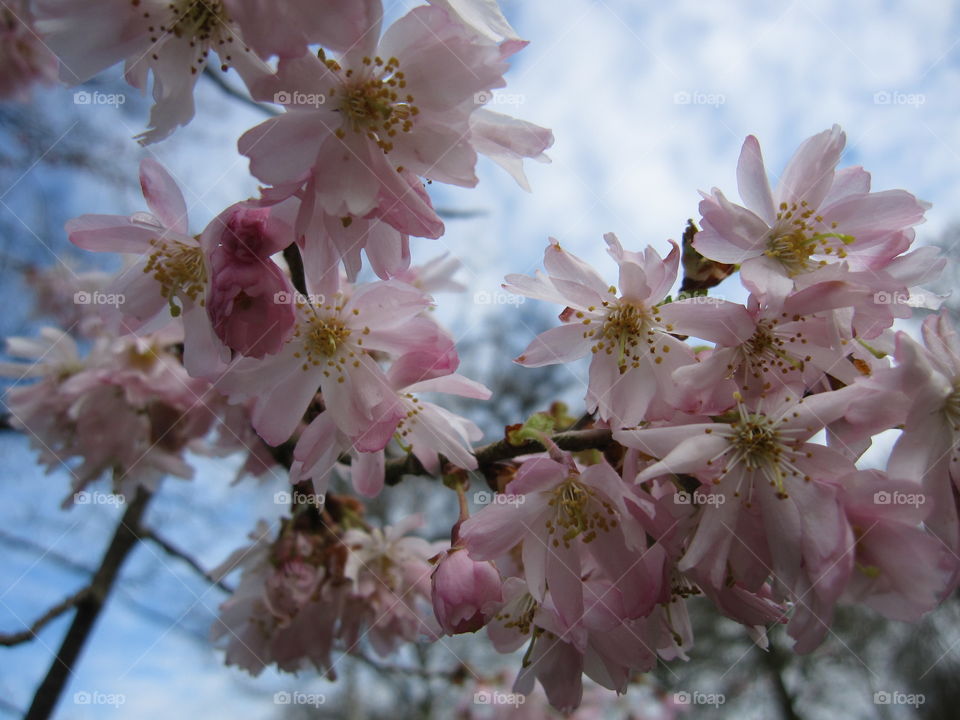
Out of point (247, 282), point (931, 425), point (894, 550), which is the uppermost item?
point (247, 282)

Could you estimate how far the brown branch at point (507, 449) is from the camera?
113cm

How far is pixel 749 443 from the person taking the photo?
98cm

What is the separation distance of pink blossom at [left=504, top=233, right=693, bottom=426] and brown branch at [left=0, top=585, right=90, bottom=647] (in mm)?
1752

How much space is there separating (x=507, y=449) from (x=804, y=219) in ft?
2.33

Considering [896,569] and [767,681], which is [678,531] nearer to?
[896,569]


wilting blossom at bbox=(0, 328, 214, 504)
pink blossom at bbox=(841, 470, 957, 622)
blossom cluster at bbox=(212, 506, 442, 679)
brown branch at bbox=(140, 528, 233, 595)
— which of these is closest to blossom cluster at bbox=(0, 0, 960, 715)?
pink blossom at bbox=(841, 470, 957, 622)

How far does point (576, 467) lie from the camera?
107cm

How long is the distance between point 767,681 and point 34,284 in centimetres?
936

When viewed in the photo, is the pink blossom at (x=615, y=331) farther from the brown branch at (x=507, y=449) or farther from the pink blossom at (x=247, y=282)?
the pink blossom at (x=247, y=282)

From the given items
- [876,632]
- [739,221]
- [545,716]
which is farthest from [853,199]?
[876,632]

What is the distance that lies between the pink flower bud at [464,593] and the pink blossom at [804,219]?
0.67 meters

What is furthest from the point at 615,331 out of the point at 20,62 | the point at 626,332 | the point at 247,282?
the point at 20,62

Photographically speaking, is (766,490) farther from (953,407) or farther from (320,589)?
(320,589)

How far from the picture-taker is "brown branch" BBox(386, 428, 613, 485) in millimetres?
1133
